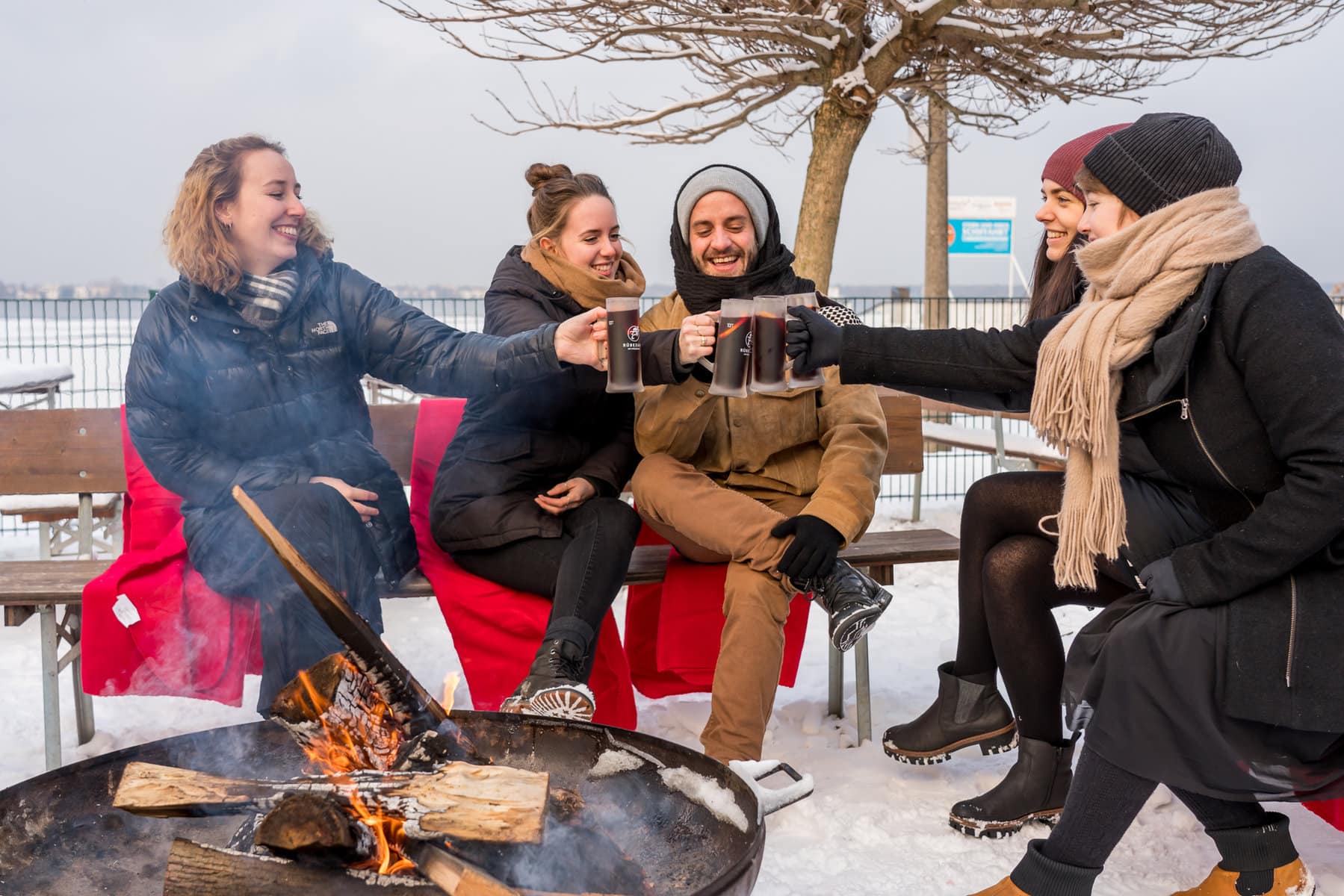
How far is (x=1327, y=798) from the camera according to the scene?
212 centimetres

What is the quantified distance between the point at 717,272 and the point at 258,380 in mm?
1389

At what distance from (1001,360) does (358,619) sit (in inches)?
63.4

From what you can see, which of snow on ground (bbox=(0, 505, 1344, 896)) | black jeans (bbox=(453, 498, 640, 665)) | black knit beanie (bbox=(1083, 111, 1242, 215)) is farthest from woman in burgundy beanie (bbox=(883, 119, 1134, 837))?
black jeans (bbox=(453, 498, 640, 665))

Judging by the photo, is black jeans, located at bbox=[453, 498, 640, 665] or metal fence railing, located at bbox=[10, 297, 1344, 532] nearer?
black jeans, located at bbox=[453, 498, 640, 665]

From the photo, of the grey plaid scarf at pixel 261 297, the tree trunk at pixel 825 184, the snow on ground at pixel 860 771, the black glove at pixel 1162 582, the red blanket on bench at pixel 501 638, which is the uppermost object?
the tree trunk at pixel 825 184

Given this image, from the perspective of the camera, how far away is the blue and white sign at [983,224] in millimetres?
13625

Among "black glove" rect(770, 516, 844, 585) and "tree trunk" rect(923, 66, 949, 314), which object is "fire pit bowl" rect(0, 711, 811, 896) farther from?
Answer: "tree trunk" rect(923, 66, 949, 314)

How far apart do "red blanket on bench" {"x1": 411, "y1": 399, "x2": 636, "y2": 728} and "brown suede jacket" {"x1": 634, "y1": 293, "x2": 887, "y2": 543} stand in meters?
0.59

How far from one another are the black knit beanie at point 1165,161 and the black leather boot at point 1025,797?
→ 142 cm

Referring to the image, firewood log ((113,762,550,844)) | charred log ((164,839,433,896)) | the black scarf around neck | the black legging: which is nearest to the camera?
charred log ((164,839,433,896))

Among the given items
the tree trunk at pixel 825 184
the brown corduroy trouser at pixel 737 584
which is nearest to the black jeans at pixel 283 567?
the brown corduroy trouser at pixel 737 584

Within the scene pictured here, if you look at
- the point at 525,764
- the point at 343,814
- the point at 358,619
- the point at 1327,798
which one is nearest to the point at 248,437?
the point at 358,619

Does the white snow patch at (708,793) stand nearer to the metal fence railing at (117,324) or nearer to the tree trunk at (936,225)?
the metal fence railing at (117,324)

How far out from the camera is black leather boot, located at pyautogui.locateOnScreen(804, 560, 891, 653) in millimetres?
2871
